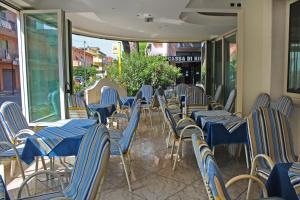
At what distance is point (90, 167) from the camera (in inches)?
69.1

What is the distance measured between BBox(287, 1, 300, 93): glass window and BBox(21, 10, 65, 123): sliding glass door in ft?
12.0

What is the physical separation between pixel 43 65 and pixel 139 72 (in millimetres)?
4609

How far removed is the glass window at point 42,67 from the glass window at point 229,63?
5.01m

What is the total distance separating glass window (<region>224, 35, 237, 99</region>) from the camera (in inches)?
325

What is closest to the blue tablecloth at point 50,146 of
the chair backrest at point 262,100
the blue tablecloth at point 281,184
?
the blue tablecloth at point 281,184

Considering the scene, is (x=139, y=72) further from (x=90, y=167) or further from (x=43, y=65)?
(x=90, y=167)

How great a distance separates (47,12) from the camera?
5.05 m

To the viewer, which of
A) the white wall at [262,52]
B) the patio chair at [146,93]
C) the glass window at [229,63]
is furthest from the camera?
the glass window at [229,63]

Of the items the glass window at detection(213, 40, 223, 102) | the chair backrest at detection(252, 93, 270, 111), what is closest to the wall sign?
the glass window at detection(213, 40, 223, 102)

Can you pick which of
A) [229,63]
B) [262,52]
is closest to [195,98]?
[262,52]

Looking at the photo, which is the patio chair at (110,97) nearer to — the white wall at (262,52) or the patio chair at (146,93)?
the patio chair at (146,93)

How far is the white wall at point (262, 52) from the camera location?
4328 mm

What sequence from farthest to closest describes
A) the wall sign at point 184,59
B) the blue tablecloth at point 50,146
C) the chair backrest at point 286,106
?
the wall sign at point 184,59 < the chair backrest at point 286,106 < the blue tablecloth at point 50,146

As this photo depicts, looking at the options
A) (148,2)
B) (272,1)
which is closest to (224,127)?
(272,1)
